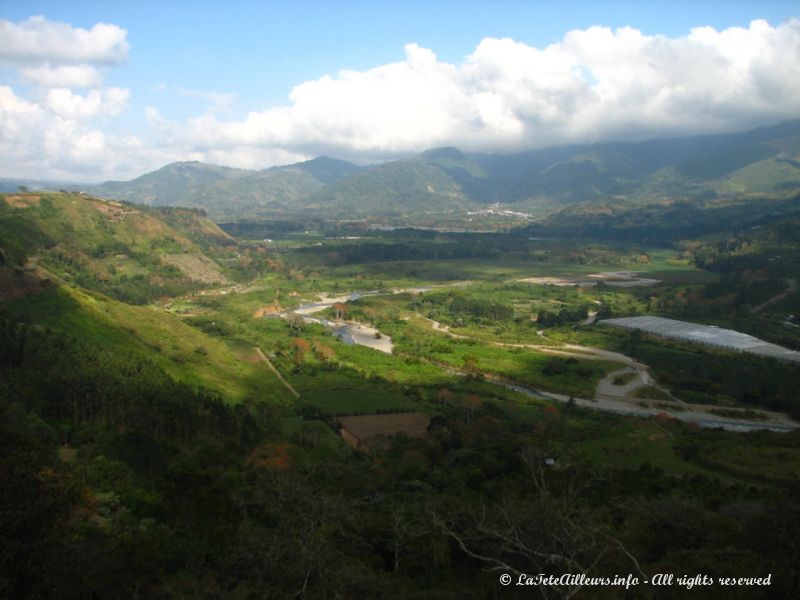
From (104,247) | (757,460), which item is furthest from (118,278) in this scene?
(757,460)

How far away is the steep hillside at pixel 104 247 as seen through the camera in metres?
96.7

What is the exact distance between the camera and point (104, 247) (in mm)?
117875

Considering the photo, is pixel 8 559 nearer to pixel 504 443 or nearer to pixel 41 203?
pixel 504 443

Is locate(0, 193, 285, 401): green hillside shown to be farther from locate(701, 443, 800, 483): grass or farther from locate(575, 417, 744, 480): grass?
locate(701, 443, 800, 483): grass

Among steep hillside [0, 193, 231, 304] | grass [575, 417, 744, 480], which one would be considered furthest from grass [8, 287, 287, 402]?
grass [575, 417, 744, 480]

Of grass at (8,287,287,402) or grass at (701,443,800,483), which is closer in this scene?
grass at (701,443,800,483)

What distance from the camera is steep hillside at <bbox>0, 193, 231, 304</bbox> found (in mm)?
96688

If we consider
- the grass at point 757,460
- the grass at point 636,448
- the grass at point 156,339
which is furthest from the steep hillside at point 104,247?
the grass at point 757,460

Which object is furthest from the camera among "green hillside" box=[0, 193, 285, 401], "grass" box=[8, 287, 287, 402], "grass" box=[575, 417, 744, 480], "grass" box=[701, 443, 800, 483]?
"green hillside" box=[0, 193, 285, 401]

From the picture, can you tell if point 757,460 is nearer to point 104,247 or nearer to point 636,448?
point 636,448

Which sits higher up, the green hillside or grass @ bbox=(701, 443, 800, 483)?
the green hillside

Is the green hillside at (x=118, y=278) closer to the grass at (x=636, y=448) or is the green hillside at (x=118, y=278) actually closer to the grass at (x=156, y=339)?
the grass at (x=156, y=339)

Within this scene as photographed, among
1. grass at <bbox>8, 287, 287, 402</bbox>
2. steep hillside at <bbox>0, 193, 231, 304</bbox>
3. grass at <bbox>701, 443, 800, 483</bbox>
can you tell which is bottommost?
grass at <bbox>701, 443, 800, 483</bbox>

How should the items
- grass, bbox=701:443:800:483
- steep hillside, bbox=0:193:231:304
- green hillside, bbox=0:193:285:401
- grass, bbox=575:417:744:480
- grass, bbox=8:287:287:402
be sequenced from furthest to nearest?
steep hillside, bbox=0:193:231:304
green hillside, bbox=0:193:285:401
grass, bbox=8:287:287:402
grass, bbox=575:417:744:480
grass, bbox=701:443:800:483
